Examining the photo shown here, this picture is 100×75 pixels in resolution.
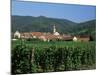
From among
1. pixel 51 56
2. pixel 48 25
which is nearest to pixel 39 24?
pixel 48 25

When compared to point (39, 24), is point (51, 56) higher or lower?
lower

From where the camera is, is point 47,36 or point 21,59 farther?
point 47,36

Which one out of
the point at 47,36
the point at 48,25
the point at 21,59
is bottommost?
the point at 21,59

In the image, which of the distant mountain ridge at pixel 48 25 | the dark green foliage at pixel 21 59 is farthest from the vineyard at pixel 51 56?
the distant mountain ridge at pixel 48 25

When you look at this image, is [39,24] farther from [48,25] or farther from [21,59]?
[21,59]

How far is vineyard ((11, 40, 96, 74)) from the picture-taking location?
322 centimetres

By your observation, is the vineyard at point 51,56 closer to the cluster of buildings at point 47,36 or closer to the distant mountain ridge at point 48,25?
the cluster of buildings at point 47,36

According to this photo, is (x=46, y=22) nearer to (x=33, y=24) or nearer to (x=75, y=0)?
(x=33, y=24)

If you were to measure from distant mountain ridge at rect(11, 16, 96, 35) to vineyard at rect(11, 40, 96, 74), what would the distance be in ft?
0.60

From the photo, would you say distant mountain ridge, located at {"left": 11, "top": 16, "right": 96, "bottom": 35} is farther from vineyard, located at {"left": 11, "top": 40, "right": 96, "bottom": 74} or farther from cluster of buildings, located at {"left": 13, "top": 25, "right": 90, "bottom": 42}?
vineyard, located at {"left": 11, "top": 40, "right": 96, "bottom": 74}

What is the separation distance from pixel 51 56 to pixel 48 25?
1.51 feet

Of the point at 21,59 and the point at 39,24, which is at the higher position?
the point at 39,24

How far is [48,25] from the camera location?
3.38 m

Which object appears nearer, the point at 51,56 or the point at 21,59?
the point at 21,59
